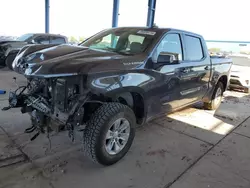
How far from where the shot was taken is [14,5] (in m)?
16.5

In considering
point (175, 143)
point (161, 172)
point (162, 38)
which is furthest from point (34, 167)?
point (162, 38)

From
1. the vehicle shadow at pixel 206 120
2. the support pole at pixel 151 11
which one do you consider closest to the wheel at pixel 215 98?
the vehicle shadow at pixel 206 120

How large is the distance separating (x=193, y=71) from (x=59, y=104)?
243 centimetres

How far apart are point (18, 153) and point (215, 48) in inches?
506

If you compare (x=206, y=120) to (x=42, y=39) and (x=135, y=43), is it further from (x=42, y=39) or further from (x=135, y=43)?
(x=42, y=39)

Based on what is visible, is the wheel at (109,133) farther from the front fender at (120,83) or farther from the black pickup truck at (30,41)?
the black pickup truck at (30,41)

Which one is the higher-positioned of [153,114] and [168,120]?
[153,114]

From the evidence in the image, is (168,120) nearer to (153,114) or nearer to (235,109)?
(153,114)

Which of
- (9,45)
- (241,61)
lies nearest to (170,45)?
(9,45)

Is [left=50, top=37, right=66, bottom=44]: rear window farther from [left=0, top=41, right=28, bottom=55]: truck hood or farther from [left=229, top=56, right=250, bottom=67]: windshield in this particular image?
[left=229, top=56, right=250, bottom=67]: windshield

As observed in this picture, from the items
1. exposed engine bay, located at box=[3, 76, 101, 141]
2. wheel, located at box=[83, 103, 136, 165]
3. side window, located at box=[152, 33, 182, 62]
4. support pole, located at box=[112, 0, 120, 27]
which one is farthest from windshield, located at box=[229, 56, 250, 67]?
exposed engine bay, located at box=[3, 76, 101, 141]

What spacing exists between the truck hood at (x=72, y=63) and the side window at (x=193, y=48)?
53.6 inches

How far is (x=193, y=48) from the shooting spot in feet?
12.9

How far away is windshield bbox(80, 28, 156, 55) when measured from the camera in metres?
3.06
